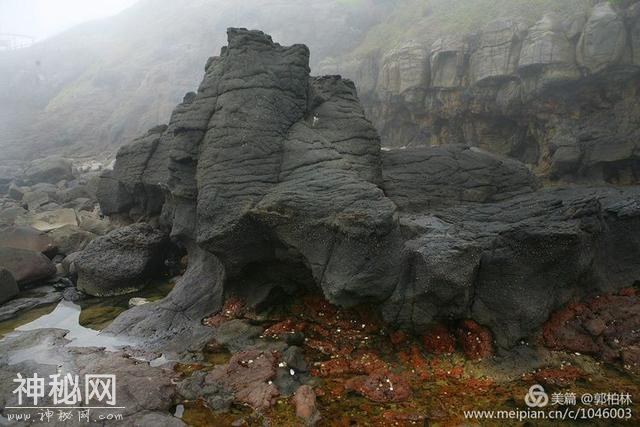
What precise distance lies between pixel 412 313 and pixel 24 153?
6394cm

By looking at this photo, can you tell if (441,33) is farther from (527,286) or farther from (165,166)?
(527,286)

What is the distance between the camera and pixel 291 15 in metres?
70.4

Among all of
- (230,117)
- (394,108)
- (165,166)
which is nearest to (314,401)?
(230,117)

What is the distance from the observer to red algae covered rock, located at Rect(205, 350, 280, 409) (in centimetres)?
967

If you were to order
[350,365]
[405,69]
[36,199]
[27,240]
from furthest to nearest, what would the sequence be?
[405,69] → [36,199] → [27,240] → [350,365]

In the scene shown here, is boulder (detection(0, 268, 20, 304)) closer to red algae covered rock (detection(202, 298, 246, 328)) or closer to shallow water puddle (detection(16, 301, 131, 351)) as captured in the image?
shallow water puddle (detection(16, 301, 131, 351))

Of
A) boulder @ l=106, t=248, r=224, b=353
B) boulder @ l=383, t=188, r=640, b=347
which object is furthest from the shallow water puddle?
boulder @ l=383, t=188, r=640, b=347

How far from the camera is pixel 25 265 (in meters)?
18.0

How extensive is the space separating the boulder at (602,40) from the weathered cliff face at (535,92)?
0.19 ft

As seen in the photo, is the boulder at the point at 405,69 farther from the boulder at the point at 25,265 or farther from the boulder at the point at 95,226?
the boulder at the point at 25,265

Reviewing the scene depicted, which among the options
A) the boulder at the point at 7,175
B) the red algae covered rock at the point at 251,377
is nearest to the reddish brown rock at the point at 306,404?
the red algae covered rock at the point at 251,377

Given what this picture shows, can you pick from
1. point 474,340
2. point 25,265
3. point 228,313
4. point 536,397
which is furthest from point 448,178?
point 25,265

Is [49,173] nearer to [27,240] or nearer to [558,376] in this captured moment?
[27,240]

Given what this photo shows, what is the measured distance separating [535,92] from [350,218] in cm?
2668
